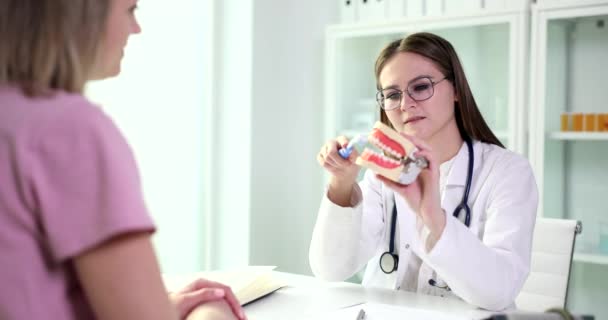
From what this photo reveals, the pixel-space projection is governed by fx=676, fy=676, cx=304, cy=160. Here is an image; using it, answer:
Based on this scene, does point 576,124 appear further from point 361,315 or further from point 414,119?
point 361,315

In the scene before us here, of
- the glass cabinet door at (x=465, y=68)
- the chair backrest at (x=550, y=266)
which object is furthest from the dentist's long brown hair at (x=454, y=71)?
the glass cabinet door at (x=465, y=68)

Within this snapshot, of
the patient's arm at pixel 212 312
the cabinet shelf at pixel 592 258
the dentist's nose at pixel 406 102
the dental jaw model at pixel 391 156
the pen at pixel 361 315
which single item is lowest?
the cabinet shelf at pixel 592 258

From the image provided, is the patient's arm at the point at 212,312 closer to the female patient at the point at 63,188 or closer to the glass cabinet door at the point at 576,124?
the female patient at the point at 63,188

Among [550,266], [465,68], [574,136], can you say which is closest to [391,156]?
[550,266]

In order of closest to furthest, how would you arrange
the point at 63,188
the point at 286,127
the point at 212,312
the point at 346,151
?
the point at 63,188 → the point at 212,312 → the point at 346,151 → the point at 286,127

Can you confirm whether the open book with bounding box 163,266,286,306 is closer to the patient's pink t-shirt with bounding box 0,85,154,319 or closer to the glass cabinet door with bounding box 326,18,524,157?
the patient's pink t-shirt with bounding box 0,85,154,319

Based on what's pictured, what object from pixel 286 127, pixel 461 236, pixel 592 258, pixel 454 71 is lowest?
pixel 592 258

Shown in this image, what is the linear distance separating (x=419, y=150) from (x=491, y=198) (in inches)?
14.2

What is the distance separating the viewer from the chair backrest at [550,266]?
183 centimetres

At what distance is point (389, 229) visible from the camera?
6.12 ft

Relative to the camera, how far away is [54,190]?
0.64 m

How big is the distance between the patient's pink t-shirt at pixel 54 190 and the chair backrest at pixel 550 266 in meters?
1.47

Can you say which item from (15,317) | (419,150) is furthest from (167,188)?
(15,317)

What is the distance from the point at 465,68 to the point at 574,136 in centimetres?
57
